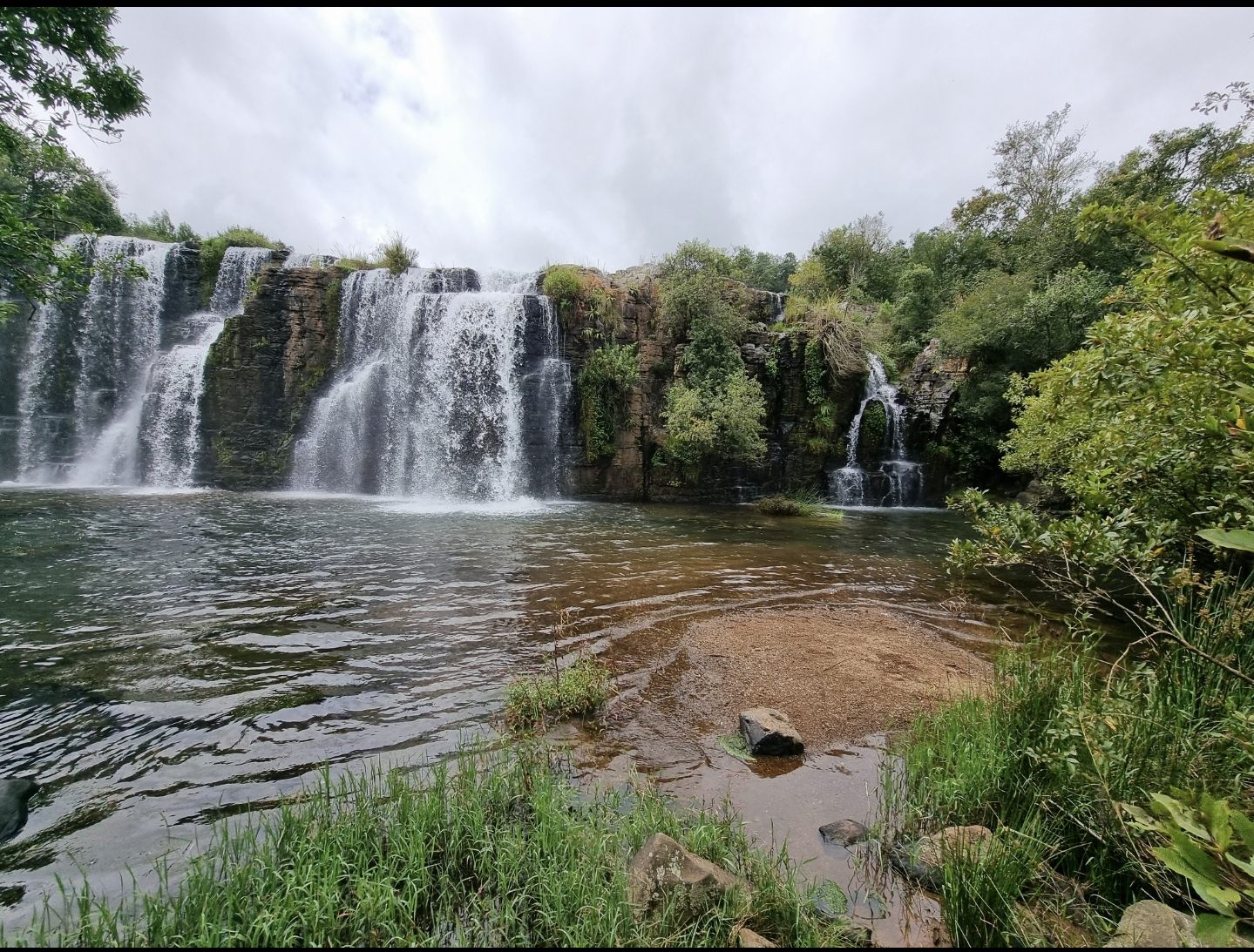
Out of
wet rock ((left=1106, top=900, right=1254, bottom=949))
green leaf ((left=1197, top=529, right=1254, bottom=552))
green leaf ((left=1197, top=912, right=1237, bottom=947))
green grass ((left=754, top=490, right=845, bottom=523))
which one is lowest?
wet rock ((left=1106, top=900, right=1254, bottom=949))

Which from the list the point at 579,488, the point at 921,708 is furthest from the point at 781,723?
the point at 579,488

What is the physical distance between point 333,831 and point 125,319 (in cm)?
2571

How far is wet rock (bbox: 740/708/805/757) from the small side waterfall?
17.7 m

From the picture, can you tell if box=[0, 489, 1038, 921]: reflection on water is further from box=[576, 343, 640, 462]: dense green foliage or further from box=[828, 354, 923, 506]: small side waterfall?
box=[828, 354, 923, 506]: small side waterfall

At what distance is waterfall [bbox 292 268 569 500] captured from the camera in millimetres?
18281

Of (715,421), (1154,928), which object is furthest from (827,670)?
(715,421)

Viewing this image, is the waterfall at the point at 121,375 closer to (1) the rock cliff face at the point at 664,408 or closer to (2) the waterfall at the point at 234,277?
(2) the waterfall at the point at 234,277

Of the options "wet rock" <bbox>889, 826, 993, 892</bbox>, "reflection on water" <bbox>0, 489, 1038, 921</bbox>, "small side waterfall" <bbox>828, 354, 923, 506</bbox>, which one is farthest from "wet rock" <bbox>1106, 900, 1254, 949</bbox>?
"small side waterfall" <bbox>828, 354, 923, 506</bbox>

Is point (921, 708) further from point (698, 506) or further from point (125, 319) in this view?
point (125, 319)

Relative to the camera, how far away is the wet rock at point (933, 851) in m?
2.46

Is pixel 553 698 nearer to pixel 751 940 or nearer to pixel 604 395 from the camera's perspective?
pixel 751 940

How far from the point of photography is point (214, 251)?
→ 20.0 metres

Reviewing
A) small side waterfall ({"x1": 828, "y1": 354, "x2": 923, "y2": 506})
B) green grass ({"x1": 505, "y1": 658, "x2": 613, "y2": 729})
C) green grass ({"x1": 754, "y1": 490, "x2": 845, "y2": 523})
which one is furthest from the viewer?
small side waterfall ({"x1": 828, "y1": 354, "x2": 923, "y2": 506})

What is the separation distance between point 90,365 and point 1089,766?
2850 centimetres
